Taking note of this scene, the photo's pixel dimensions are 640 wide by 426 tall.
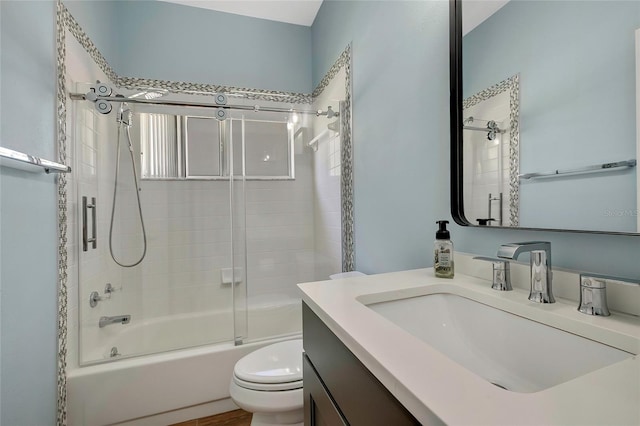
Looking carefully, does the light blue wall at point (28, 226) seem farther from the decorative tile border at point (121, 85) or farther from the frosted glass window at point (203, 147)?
the frosted glass window at point (203, 147)

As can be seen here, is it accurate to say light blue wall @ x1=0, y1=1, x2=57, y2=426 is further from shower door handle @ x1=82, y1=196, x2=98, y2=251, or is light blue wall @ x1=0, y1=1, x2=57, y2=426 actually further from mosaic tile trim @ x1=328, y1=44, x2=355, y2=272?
mosaic tile trim @ x1=328, y1=44, x2=355, y2=272

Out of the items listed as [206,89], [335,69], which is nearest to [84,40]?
[206,89]

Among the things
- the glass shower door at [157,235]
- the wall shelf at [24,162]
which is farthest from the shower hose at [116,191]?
the wall shelf at [24,162]

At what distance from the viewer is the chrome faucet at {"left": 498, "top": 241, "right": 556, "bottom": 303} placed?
25.1 inches

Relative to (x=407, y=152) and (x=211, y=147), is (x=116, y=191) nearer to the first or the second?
(x=211, y=147)

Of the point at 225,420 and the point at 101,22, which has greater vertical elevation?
the point at 101,22

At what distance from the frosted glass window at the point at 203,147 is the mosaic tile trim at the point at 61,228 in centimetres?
70

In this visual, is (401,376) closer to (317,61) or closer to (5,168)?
(5,168)

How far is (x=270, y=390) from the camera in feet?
3.74

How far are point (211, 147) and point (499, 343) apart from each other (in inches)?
75.7

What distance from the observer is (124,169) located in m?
1.87

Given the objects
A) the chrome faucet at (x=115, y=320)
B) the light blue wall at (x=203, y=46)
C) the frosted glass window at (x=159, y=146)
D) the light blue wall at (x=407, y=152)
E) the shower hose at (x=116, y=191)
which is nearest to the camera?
the light blue wall at (x=407, y=152)

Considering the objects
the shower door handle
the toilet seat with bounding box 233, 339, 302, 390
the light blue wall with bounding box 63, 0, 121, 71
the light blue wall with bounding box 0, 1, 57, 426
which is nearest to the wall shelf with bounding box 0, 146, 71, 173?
the light blue wall with bounding box 0, 1, 57, 426

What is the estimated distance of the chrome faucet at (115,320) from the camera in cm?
164
